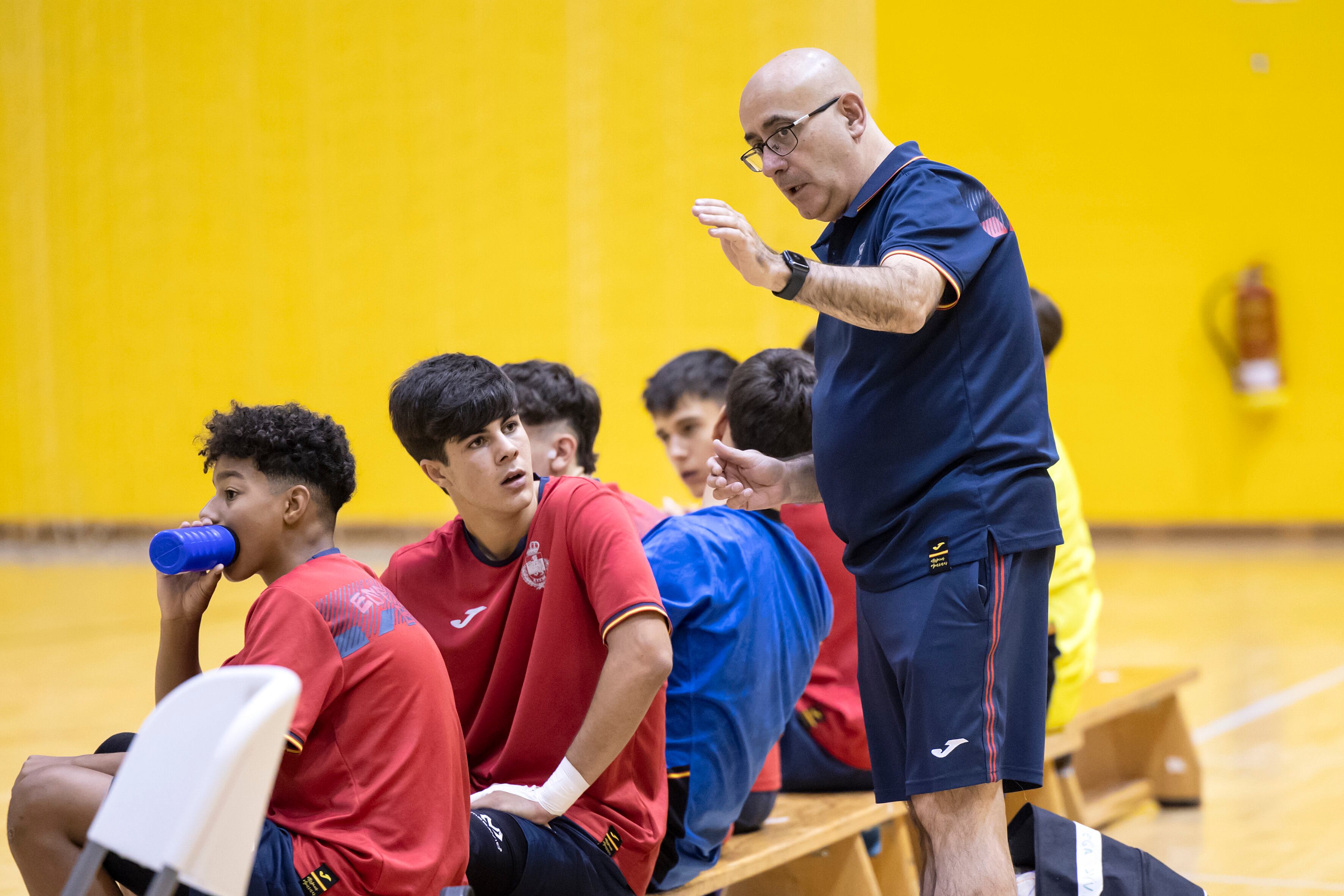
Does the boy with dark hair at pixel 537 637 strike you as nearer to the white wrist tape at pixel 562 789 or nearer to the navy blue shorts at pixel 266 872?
the white wrist tape at pixel 562 789

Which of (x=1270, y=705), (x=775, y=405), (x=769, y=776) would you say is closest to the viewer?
(x=775, y=405)

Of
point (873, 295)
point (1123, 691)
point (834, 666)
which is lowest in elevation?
point (1123, 691)

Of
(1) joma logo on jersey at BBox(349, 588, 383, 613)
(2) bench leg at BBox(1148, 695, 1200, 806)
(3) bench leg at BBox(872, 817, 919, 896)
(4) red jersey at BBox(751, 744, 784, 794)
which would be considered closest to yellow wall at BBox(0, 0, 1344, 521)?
(2) bench leg at BBox(1148, 695, 1200, 806)

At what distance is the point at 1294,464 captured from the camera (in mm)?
11250

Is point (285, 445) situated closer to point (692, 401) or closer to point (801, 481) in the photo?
point (801, 481)

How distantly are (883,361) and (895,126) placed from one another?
35.7 feet

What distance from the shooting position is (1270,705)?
5496 mm

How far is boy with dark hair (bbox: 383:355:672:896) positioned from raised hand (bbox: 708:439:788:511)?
19 cm

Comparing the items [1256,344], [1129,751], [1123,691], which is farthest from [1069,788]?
[1256,344]

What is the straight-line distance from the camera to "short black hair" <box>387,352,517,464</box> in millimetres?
2170

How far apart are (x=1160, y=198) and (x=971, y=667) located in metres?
10.7

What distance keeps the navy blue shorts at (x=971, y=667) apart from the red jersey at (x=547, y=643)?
0.38 meters

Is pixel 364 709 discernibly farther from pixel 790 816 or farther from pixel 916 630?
pixel 790 816

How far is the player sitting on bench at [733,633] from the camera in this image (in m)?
2.42
